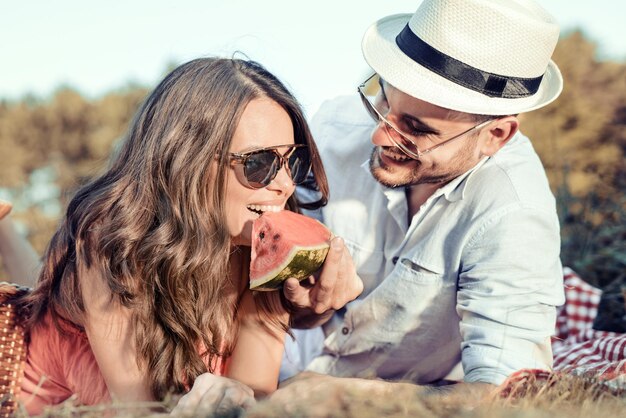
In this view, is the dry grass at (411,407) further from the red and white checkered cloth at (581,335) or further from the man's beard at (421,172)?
the red and white checkered cloth at (581,335)

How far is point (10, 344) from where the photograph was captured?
380 cm

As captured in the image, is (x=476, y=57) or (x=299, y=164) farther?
(x=476, y=57)

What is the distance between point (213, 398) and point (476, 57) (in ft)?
7.71

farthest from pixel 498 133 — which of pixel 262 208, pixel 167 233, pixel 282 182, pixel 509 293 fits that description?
pixel 167 233

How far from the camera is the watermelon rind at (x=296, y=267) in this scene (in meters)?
3.38

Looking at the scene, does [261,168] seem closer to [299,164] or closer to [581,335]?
[299,164]

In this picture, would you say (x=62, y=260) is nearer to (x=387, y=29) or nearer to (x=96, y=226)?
(x=96, y=226)

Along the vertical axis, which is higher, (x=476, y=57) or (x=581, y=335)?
(x=476, y=57)

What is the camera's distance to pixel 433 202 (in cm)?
432

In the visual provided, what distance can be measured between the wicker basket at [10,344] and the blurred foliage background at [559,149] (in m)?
0.58

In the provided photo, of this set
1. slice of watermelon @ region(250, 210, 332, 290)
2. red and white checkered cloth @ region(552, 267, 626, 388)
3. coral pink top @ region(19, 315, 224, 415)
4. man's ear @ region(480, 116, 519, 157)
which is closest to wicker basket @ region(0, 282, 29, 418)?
coral pink top @ region(19, 315, 224, 415)

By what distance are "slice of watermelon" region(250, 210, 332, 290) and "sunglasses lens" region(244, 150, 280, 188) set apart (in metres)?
0.16

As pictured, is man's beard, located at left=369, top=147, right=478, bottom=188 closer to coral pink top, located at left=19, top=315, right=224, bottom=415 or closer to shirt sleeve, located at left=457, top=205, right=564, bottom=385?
shirt sleeve, located at left=457, top=205, right=564, bottom=385

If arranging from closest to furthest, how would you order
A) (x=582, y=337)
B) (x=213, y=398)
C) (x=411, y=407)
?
(x=411, y=407), (x=213, y=398), (x=582, y=337)
